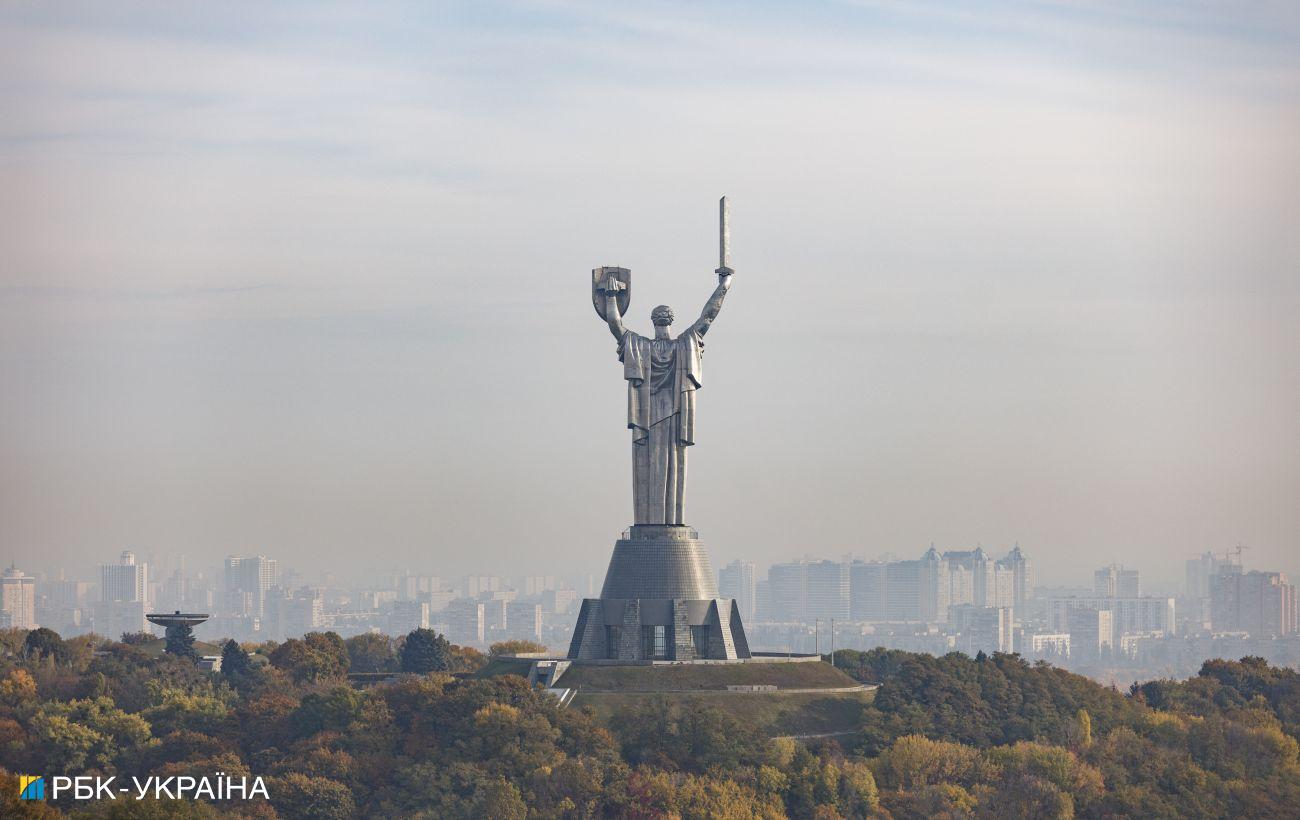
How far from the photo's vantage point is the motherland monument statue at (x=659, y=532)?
82.6 meters

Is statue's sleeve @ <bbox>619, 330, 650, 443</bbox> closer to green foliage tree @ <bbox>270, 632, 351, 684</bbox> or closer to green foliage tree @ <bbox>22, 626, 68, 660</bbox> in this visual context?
green foliage tree @ <bbox>270, 632, 351, 684</bbox>

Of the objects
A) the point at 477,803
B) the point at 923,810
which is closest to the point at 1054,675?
the point at 923,810

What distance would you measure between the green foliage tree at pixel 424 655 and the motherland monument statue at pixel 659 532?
40.4 feet

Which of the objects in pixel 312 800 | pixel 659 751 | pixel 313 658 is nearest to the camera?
pixel 312 800

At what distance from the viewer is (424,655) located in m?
95.6

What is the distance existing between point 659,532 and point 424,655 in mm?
16649

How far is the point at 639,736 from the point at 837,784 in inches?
273

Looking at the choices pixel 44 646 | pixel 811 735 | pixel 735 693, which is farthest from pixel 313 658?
pixel 811 735

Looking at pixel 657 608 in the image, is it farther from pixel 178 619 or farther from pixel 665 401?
pixel 178 619

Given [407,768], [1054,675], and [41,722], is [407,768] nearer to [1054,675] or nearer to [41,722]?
[41,722]

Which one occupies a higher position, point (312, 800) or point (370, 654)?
point (370, 654)

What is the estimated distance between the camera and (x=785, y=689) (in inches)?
3187

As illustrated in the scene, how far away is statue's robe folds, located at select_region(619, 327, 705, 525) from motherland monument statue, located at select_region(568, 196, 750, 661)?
1.5 inches

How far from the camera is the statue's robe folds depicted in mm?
84125
